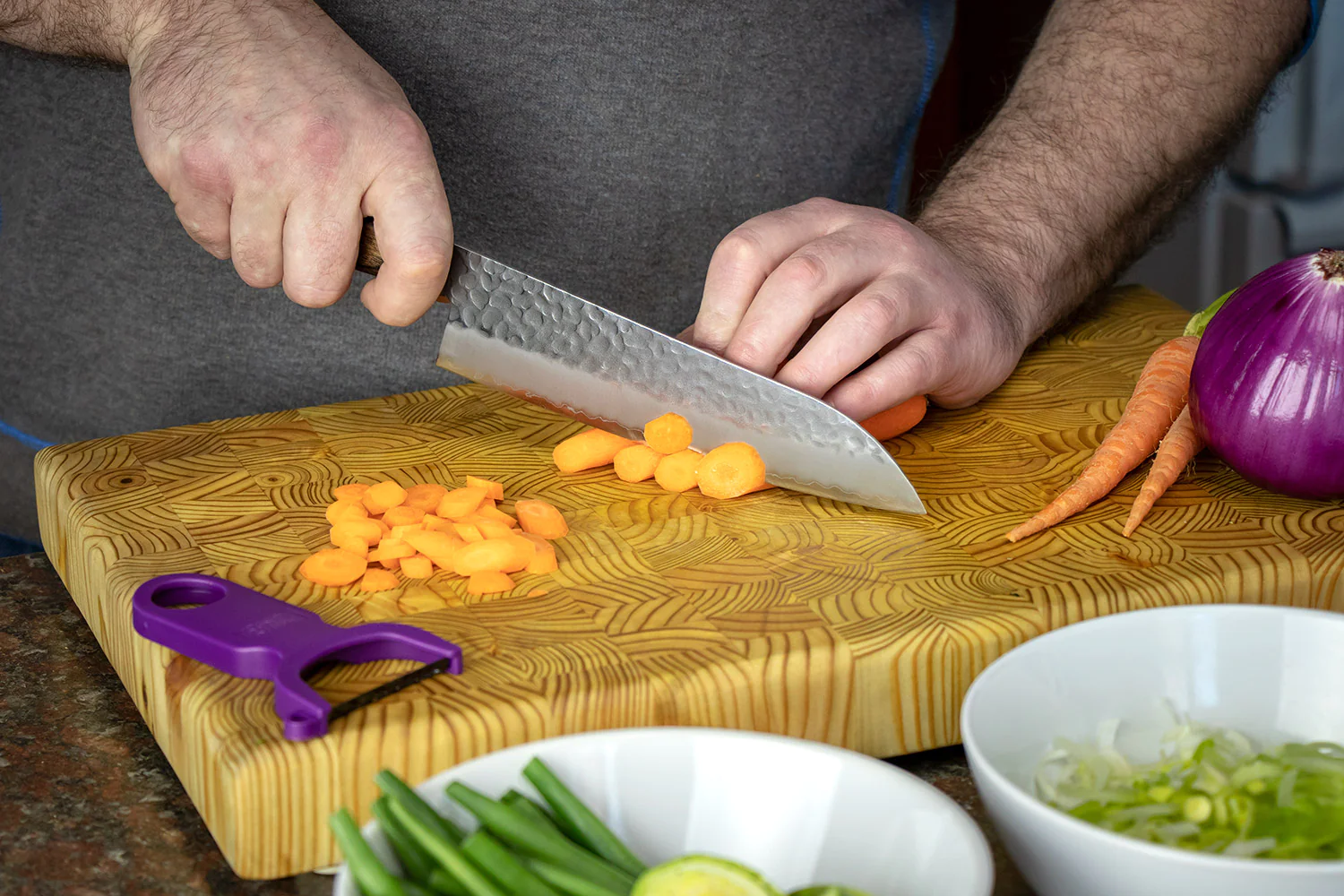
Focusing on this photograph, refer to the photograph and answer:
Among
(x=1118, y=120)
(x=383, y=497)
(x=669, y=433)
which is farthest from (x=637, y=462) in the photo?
(x=1118, y=120)

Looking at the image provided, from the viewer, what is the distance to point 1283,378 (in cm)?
128

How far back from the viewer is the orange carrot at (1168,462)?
1337mm

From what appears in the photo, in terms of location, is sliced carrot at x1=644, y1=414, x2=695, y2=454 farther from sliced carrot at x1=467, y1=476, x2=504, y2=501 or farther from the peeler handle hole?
the peeler handle hole

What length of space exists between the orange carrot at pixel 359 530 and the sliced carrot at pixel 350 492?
0.08 metres

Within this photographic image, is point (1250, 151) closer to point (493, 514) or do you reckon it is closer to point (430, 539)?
point (493, 514)

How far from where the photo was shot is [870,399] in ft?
4.91

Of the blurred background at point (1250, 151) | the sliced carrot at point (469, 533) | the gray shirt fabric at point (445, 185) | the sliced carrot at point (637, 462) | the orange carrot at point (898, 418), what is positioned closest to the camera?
the sliced carrot at point (469, 533)

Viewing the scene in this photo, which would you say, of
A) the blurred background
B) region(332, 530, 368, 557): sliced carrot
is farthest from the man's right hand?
the blurred background

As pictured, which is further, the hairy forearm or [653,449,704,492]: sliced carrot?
the hairy forearm

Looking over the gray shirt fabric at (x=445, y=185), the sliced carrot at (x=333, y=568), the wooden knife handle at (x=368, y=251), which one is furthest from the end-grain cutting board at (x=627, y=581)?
the gray shirt fabric at (x=445, y=185)

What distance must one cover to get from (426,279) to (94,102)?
2.60 feet

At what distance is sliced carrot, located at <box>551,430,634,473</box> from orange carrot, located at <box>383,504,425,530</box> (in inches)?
9.1

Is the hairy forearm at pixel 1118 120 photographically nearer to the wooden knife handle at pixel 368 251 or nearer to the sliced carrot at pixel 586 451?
the sliced carrot at pixel 586 451

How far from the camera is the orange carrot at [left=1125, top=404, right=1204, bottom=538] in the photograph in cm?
134
